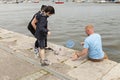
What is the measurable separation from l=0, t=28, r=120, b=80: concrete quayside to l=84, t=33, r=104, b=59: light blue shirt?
0.22 m

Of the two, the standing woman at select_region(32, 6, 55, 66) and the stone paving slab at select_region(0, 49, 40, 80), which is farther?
the standing woman at select_region(32, 6, 55, 66)

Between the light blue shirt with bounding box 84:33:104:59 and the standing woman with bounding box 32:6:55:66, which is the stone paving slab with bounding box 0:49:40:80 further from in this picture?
the light blue shirt with bounding box 84:33:104:59

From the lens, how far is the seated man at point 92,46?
19.2 ft

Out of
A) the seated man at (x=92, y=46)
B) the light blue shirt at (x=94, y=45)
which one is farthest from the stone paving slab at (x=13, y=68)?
the light blue shirt at (x=94, y=45)

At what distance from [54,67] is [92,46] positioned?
1.27m

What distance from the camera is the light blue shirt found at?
231 inches

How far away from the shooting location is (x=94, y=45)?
595cm

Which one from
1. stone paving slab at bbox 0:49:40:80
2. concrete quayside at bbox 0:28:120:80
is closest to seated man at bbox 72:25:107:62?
concrete quayside at bbox 0:28:120:80

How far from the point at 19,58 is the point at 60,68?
157 cm

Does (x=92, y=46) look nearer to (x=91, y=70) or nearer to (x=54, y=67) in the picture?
(x=91, y=70)

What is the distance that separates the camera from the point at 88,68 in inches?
222

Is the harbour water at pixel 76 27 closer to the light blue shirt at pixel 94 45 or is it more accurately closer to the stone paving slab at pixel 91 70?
the light blue shirt at pixel 94 45

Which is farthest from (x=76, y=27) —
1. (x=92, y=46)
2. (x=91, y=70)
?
(x=91, y=70)

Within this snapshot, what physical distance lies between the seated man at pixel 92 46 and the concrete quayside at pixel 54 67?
17 centimetres
